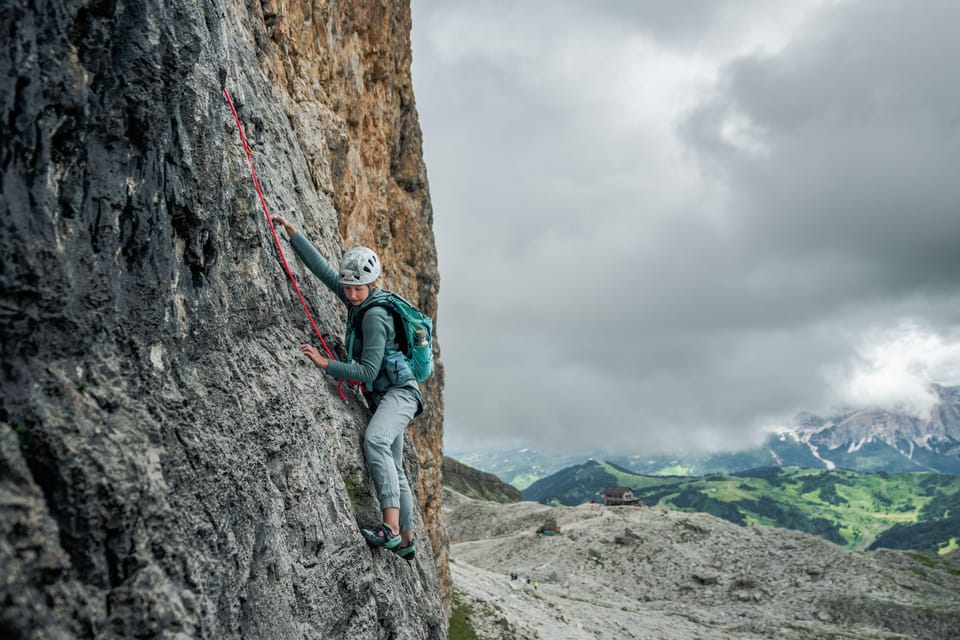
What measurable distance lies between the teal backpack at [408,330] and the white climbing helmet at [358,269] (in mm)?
392

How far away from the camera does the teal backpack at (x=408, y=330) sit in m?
9.17

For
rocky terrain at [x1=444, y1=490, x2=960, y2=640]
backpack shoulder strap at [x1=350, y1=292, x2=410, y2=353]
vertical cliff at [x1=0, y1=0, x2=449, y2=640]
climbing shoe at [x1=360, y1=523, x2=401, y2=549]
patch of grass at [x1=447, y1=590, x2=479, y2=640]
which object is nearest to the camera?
vertical cliff at [x1=0, y1=0, x2=449, y2=640]

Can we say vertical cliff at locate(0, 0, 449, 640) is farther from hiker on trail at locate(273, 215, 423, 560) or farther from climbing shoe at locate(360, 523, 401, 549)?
hiker on trail at locate(273, 215, 423, 560)

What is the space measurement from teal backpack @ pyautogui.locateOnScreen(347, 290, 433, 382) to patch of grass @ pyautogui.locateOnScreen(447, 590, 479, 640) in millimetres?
30377

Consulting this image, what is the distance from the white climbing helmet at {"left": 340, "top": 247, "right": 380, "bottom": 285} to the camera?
9.16m

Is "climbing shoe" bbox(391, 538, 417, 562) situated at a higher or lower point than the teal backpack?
lower

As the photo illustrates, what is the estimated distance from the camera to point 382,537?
881 centimetres

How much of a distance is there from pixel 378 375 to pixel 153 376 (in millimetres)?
4375

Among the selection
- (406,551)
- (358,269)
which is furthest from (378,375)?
(406,551)

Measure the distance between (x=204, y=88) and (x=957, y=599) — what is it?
320 feet

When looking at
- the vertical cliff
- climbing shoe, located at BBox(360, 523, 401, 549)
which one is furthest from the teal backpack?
climbing shoe, located at BBox(360, 523, 401, 549)

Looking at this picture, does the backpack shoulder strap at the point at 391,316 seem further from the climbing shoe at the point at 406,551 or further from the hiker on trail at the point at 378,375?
the climbing shoe at the point at 406,551

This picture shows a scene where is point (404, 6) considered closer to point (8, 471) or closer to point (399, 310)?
point (399, 310)

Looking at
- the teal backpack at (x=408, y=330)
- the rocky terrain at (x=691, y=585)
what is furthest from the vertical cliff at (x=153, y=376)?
the rocky terrain at (x=691, y=585)
